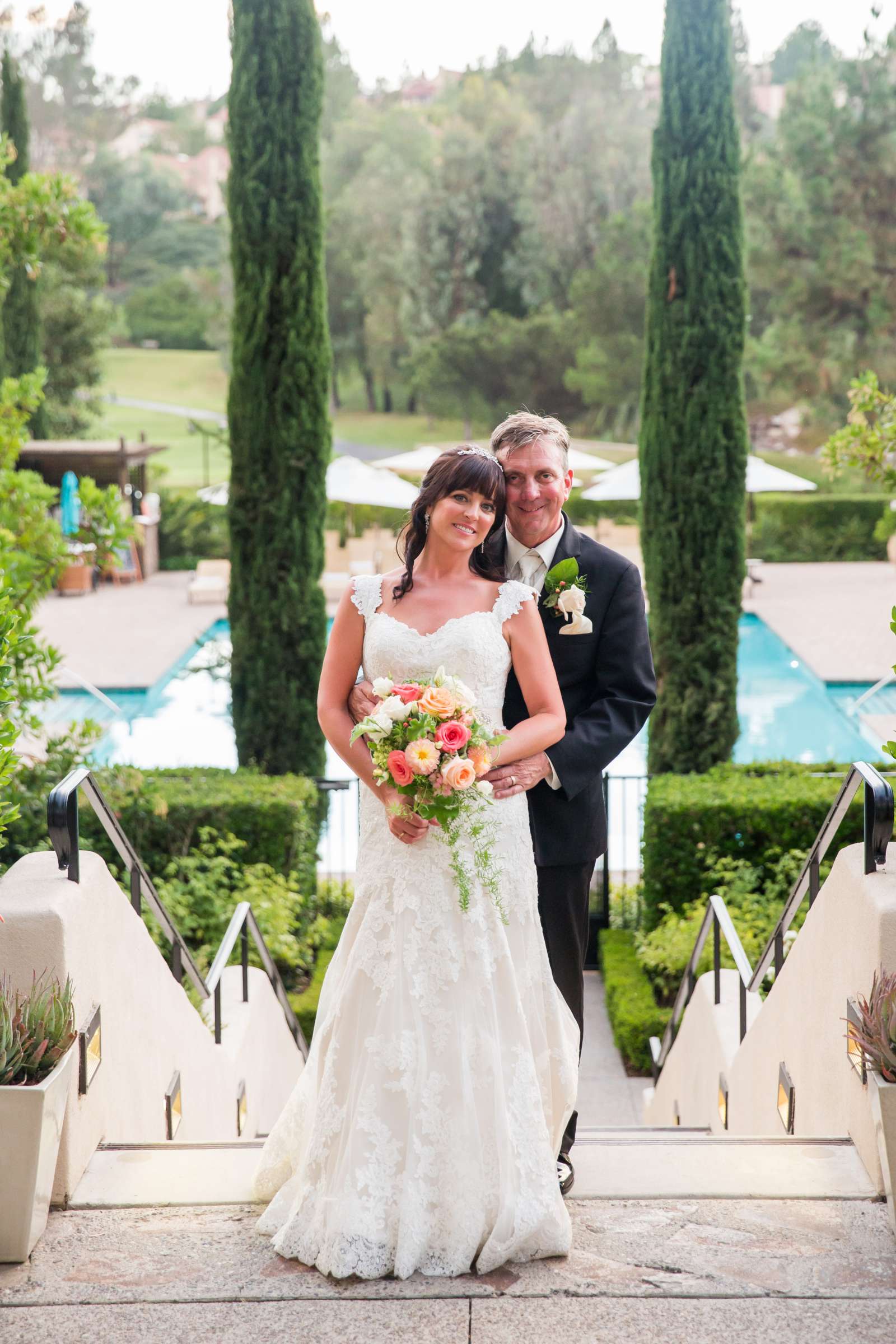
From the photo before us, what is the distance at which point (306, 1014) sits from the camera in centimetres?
Answer: 724

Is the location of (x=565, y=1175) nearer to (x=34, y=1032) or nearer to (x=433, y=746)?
(x=433, y=746)

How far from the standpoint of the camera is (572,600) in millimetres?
3125

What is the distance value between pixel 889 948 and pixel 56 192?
5143mm

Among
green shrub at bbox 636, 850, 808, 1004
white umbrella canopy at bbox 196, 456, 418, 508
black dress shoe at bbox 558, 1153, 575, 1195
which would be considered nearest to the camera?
black dress shoe at bbox 558, 1153, 575, 1195

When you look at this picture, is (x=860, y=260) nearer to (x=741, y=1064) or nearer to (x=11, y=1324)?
(x=741, y=1064)

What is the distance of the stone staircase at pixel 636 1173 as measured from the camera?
299 cm

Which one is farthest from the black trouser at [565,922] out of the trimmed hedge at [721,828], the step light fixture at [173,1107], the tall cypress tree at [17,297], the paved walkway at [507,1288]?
the tall cypress tree at [17,297]

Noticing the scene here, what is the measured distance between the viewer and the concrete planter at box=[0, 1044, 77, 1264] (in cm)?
262

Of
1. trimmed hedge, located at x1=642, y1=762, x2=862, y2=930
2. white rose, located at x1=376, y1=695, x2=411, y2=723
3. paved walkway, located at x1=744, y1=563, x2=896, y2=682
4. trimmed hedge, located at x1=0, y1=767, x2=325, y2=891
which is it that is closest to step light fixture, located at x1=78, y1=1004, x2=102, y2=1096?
white rose, located at x1=376, y1=695, x2=411, y2=723

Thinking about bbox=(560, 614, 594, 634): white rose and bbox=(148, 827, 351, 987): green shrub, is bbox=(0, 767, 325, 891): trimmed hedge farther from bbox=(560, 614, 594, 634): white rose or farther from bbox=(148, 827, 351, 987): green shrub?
bbox=(560, 614, 594, 634): white rose

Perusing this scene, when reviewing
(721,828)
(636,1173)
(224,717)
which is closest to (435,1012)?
(636,1173)

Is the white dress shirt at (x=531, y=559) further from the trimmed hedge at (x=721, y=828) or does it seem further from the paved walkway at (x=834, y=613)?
the paved walkway at (x=834, y=613)

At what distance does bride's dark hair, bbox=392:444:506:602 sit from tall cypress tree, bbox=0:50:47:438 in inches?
→ 703

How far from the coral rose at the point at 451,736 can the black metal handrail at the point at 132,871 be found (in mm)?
924
